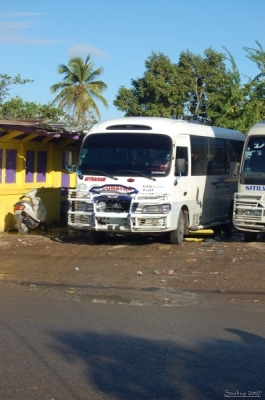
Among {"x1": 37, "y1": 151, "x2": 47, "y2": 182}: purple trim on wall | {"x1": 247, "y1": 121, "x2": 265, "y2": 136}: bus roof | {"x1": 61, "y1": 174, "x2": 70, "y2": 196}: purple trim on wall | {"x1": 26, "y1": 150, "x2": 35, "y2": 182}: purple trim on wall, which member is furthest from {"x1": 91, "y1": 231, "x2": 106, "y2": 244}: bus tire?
{"x1": 61, "y1": 174, "x2": 70, "y2": 196}: purple trim on wall

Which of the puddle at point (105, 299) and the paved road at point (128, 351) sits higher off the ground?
the paved road at point (128, 351)

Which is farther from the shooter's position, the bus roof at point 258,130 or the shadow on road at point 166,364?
the bus roof at point 258,130

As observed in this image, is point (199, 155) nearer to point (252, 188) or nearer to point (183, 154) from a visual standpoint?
point (183, 154)

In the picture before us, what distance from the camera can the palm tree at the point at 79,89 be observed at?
151 ft

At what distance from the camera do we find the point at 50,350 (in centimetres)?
682

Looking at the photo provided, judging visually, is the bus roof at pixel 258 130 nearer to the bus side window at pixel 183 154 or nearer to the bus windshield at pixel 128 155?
the bus side window at pixel 183 154

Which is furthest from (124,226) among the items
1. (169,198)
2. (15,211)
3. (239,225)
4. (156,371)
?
(156,371)

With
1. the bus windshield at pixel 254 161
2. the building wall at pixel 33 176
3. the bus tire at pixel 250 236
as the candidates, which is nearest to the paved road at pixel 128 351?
the bus windshield at pixel 254 161

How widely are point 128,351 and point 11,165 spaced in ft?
41.1

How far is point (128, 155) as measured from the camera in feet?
48.8

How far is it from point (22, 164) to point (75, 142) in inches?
125

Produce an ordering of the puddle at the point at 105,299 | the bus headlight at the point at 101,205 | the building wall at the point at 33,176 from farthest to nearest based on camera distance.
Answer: the building wall at the point at 33,176, the bus headlight at the point at 101,205, the puddle at the point at 105,299

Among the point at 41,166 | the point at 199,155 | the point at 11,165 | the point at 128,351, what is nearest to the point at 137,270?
the point at 199,155

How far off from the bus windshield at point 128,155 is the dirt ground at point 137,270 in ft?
5.91
